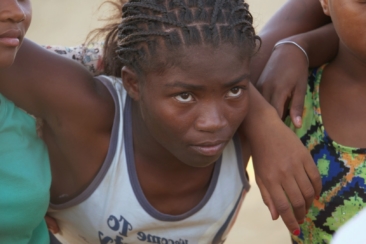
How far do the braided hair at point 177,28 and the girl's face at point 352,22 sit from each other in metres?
0.29

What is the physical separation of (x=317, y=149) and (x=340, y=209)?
9.3 inches

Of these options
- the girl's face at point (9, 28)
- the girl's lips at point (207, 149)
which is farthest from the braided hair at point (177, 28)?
the girl's face at point (9, 28)

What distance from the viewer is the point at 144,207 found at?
2135 millimetres

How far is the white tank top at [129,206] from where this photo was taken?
210 cm

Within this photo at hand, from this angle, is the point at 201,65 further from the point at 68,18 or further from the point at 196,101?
the point at 68,18

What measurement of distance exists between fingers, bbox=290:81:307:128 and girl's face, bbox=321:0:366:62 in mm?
242

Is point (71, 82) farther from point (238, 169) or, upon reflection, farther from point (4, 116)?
point (238, 169)

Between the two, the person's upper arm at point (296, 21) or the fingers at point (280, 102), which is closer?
the fingers at point (280, 102)

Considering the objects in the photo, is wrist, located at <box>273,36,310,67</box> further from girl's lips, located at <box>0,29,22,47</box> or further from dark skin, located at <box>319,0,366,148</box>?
girl's lips, located at <box>0,29,22,47</box>

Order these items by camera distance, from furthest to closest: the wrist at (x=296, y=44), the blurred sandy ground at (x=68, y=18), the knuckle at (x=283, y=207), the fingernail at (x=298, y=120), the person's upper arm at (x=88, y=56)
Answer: the blurred sandy ground at (x=68, y=18), the person's upper arm at (x=88, y=56), the wrist at (x=296, y=44), the fingernail at (x=298, y=120), the knuckle at (x=283, y=207)

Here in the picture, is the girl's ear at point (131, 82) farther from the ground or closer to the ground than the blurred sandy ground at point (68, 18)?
farther from the ground

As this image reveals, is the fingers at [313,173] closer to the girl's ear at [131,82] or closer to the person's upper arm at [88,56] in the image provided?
the girl's ear at [131,82]

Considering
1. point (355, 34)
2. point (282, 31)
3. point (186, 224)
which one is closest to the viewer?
point (355, 34)

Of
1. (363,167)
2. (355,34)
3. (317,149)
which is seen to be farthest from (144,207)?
(355,34)
